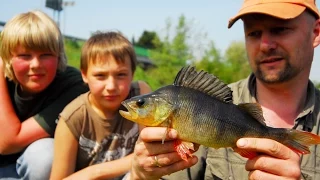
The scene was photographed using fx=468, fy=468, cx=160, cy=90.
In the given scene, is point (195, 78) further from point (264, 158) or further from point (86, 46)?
point (86, 46)

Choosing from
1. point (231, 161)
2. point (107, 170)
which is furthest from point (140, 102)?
point (107, 170)

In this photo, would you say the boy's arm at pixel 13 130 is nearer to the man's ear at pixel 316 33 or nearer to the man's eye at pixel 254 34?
the man's eye at pixel 254 34

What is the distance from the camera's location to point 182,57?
100 ft

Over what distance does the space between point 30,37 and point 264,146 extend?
8.02ft

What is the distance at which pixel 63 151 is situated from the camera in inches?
147

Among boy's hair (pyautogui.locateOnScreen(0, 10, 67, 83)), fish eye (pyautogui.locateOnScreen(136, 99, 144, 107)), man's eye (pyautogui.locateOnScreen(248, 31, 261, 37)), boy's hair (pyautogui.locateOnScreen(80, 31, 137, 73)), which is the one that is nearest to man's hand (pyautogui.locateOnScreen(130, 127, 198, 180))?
fish eye (pyautogui.locateOnScreen(136, 99, 144, 107))

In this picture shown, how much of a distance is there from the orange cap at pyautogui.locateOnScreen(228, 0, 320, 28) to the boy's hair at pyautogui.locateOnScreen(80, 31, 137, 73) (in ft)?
3.45

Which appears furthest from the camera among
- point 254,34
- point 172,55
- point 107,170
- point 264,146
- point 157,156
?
point 172,55

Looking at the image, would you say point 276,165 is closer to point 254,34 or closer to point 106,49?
point 254,34

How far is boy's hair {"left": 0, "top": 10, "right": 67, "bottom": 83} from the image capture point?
395cm

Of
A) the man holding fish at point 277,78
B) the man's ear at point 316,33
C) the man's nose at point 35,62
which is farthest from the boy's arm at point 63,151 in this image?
the man's ear at point 316,33

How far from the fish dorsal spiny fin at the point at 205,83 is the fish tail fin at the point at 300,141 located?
351 millimetres

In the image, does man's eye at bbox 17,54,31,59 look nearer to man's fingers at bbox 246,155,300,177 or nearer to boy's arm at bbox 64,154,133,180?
boy's arm at bbox 64,154,133,180

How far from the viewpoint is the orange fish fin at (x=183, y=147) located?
2.29 meters
